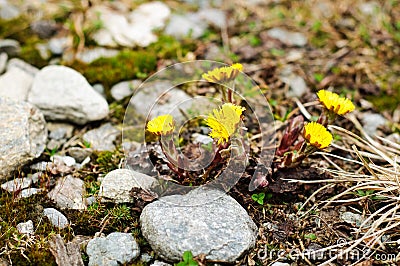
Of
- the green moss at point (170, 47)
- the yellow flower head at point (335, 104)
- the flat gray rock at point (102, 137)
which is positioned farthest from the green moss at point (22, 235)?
the green moss at point (170, 47)

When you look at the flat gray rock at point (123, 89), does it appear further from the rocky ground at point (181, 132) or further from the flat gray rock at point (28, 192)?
the flat gray rock at point (28, 192)

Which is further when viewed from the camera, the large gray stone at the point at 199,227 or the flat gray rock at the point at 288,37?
the flat gray rock at the point at 288,37

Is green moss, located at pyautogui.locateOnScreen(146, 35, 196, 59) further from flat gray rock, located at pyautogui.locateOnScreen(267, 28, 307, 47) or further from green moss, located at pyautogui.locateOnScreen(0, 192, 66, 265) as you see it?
green moss, located at pyautogui.locateOnScreen(0, 192, 66, 265)

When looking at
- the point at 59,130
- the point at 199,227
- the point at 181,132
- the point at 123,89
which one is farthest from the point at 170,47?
the point at 199,227

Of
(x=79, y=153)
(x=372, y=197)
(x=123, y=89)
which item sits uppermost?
(x=123, y=89)

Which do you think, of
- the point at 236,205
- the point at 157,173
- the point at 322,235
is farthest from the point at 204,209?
the point at 322,235

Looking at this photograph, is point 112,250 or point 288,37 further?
point 288,37

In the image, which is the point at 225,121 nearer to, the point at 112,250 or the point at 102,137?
the point at 112,250
